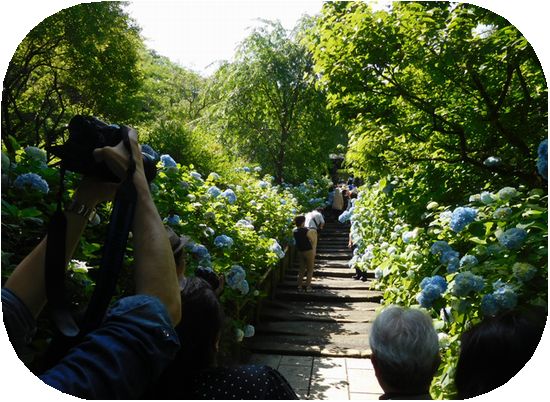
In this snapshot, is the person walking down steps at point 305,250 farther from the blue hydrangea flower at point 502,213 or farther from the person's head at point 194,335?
the person's head at point 194,335

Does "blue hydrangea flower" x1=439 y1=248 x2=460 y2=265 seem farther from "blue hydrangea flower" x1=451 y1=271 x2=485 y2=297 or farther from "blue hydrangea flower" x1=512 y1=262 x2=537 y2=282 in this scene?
"blue hydrangea flower" x1=512 y1=262 x2=537 y2=282

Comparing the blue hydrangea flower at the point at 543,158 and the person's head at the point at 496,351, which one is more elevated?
the blue hydrangea flower at the point at 543,158

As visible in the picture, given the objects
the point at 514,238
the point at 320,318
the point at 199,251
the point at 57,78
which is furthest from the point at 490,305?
the point at 320,318

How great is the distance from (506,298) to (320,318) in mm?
3629

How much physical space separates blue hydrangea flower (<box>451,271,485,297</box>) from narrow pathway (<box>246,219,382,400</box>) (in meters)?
0.51

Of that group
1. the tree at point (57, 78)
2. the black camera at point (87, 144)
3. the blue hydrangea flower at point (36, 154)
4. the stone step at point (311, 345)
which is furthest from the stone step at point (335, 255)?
the black camera at point (87, 144)

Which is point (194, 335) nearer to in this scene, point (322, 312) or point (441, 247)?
point (441, 247)

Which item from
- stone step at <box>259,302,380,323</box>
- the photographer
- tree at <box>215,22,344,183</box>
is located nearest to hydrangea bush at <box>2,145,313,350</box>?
the photographer

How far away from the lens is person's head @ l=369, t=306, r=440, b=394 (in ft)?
3.89

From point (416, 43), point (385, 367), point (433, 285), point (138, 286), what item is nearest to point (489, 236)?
point (433, 285)

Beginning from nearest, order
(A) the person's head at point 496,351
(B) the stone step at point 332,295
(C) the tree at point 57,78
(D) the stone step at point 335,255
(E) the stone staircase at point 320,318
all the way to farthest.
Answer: (A) the person's head at point 496,351 → (C) the tree at point 57,78 → (E) the stone staircase at point 320,318 → (B) the stone step at point 332,295 → (D) the stone step at point 335,255

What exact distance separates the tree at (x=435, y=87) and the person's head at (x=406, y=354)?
3.53 feet

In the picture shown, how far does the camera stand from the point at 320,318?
16.9 feet

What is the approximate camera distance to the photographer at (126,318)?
627 mm
